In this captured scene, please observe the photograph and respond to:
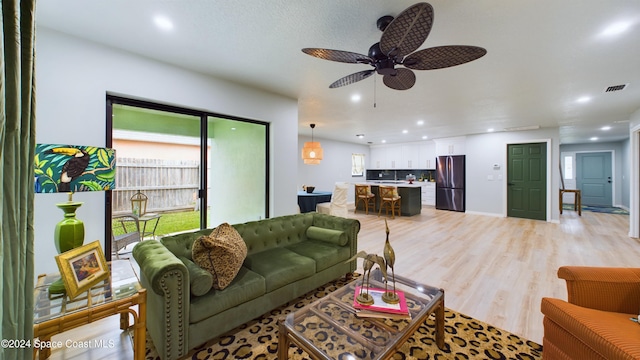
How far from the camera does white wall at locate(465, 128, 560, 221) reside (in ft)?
19.4

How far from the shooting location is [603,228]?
5.18 metres

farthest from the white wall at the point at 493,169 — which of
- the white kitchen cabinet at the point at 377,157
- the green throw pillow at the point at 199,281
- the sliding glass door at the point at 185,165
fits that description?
the green throw pillow at the point at 199,281

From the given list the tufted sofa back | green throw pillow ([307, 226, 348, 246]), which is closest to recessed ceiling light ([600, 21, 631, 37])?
green throw pillow ([307, 226, 348, 246])

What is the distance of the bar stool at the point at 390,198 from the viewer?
633 centimetres

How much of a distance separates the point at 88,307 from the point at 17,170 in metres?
0.94

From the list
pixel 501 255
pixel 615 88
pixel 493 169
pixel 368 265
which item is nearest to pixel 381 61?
pixel 368 265

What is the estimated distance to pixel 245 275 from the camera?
1916 millimetres

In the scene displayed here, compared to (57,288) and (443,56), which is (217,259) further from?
(443,56)

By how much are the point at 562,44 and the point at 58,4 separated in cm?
423

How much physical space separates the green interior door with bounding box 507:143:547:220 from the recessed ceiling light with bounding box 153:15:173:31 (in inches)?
310

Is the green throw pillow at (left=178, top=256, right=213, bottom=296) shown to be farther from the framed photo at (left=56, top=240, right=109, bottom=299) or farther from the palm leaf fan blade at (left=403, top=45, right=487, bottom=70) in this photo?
the palm leaf fan blade at (left=403, top=45, right=487, bottom=70)

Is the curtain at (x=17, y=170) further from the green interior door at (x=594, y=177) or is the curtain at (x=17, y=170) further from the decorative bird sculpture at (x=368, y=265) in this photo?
the green interior door at (x=594, y=177)

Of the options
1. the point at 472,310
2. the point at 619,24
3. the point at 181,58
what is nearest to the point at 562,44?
the point at 619,24

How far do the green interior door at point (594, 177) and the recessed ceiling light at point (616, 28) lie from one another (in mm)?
10126
